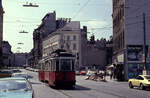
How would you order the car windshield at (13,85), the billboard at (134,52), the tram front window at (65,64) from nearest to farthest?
the car windshield at (13,85) < the tram front window at (65,64) < the billboard at (134,52)

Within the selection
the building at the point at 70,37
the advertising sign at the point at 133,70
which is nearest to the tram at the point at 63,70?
the advertising sign at the point at 133,70

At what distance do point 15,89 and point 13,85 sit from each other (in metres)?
0.38

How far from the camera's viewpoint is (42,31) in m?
126

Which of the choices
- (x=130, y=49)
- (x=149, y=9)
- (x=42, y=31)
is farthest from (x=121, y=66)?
(x=42, y=31)

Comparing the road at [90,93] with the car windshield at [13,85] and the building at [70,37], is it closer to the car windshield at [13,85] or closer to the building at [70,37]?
the car windshield at [13,85]

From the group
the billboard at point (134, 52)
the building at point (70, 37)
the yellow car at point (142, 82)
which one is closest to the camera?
the yellow car at point (142, 82)

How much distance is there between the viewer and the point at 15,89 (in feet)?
37.1

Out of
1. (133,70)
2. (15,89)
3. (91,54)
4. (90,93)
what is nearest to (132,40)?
(133,70)

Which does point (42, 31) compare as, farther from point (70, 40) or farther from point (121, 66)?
point (121, 66)

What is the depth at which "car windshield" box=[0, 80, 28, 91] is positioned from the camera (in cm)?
1141

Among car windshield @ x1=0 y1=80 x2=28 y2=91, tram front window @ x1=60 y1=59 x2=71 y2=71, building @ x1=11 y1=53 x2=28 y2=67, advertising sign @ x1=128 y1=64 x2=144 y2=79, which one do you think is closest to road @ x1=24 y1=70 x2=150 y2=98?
tram front window @ x1=60 y1=59 x2=71 y2=71

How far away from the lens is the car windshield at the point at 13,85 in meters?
11.4

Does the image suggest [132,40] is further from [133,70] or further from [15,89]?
[15,89]

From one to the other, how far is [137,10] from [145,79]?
24352 mm
